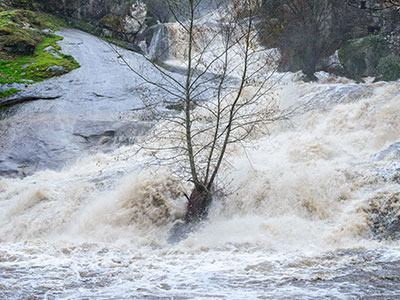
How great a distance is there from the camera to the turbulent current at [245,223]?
544 centimetres

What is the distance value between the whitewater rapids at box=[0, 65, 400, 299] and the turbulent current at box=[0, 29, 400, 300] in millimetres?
26

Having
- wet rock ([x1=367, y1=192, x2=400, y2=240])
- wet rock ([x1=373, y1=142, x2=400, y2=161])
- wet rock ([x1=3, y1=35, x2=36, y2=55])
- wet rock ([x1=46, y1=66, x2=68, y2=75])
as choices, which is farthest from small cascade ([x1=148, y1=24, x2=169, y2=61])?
wet rock ([x1=367, y1=192, x2=400, y2=240])

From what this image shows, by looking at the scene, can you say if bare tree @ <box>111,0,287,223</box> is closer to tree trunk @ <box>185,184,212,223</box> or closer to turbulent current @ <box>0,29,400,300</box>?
tree trunk @ <box>185,184,212,223</box>

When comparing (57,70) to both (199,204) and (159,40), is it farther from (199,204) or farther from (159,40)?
(199,204)

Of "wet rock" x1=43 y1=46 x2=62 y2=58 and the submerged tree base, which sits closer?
the submerged tree base

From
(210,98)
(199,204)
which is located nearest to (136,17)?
(210,98)

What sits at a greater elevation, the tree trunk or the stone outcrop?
the stone outcrop

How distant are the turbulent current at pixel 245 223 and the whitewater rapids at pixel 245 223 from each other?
1.0 inches

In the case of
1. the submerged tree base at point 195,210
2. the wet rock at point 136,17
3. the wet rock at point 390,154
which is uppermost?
the wet rock at point 136,17

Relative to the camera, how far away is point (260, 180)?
890 centimetres

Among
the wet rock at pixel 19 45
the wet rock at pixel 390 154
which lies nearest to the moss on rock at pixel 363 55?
the wet rock at pixel 390 154

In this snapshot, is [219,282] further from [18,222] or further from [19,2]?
[19,2]

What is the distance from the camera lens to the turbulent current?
544 cm

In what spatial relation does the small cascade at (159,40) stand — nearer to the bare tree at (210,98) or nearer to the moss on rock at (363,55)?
the moss on rock at (363,55)
